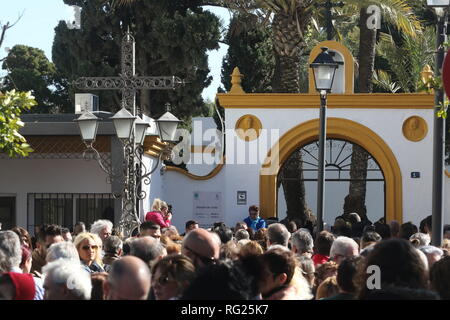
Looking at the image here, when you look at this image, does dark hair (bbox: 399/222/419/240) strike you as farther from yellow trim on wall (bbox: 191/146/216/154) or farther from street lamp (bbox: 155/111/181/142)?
yellow trim on wall (bbox: 191/146/216/154)

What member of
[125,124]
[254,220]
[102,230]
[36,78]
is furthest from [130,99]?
[36,78]

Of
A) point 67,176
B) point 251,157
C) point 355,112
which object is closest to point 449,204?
point 355,112

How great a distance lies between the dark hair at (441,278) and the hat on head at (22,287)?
239cm

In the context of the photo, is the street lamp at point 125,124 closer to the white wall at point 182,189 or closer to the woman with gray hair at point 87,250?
the woman with gray hair at point 87,250

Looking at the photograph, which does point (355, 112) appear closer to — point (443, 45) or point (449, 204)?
point (449, 204)

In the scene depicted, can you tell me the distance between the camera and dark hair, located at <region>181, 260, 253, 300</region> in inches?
184

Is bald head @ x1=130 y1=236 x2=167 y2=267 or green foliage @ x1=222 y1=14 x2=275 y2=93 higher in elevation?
green foliage @ x1=222 y1=14 x2=275 y2=93

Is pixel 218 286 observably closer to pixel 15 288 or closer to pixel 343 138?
pixel 15 288

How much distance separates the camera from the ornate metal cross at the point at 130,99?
15234 millimetres

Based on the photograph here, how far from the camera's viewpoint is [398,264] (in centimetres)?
516

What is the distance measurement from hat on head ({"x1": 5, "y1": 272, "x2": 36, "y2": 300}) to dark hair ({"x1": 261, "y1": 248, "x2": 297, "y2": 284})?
1.48 metres

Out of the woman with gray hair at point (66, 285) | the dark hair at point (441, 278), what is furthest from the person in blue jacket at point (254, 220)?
the woman with gray hair at point (66, 285)

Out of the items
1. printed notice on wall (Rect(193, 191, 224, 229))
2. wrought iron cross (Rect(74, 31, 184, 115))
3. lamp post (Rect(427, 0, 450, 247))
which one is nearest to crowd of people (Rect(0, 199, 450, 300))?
lamp post (Rect(427, 0, 450, 247))

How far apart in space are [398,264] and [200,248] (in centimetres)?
206
